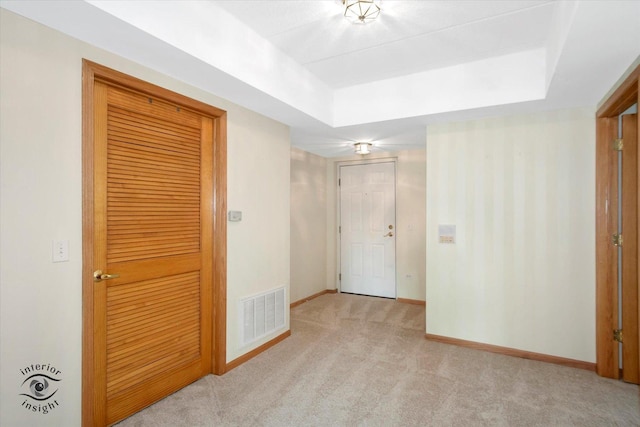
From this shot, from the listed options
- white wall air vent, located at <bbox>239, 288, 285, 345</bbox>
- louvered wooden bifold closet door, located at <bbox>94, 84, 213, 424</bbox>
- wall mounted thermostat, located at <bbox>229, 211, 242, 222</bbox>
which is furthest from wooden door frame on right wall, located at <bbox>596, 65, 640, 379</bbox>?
louvered wooden bifold closet door, located at <bbox>94, 84, 213, 424</bbox>

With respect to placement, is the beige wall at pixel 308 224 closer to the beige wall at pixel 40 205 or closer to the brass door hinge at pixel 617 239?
the beige wall at pixel 40 205

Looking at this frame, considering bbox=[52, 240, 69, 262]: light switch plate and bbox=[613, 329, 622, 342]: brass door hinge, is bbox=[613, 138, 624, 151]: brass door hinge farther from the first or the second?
bbox=[52, 240, 69, 262]: light switch plate

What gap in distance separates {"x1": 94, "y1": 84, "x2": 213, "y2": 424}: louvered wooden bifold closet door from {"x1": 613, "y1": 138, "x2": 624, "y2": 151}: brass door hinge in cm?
328

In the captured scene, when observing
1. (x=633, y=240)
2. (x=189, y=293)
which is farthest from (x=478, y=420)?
(x=189, y=293)

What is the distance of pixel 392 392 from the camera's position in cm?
241

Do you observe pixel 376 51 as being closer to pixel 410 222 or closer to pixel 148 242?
pixel 148 242

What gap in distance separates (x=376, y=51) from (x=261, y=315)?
8.31 ft

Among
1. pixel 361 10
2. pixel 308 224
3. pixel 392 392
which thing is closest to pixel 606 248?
pixel 392 392

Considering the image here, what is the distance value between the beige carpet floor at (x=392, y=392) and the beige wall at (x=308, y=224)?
1532 millimetres

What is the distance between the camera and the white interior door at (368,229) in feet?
16.6

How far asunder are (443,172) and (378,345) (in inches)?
73.7

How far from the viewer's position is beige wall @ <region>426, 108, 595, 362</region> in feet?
9.30

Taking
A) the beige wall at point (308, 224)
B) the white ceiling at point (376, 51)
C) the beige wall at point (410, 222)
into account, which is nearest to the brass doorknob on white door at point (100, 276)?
the white ceiling at point (376, 51)

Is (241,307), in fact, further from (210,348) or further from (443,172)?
(443,172)
